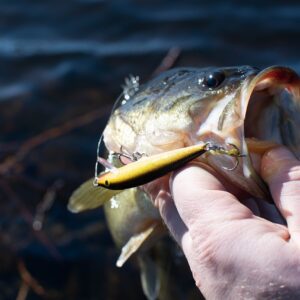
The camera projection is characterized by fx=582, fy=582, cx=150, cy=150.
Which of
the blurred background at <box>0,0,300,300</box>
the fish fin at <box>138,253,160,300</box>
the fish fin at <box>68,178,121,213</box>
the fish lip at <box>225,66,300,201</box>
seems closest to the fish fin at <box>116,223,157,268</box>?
the fish fin at <box>68,178,121,213</box>

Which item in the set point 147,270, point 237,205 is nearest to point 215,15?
point 147,270

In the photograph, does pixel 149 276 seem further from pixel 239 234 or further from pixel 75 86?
pixel 75 86

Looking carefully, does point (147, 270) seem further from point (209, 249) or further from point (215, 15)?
point (215, 15)

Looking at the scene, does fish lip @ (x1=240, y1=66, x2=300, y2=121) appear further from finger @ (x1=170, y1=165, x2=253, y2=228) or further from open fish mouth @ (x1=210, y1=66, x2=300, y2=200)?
finger @ (x1=170, y1=165, x2=253, y2=228)

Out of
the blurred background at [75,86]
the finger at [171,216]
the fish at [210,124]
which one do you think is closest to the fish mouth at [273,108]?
the fish at [210,124]

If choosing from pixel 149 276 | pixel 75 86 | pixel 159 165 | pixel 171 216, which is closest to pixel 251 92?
pixel 159 165
